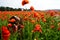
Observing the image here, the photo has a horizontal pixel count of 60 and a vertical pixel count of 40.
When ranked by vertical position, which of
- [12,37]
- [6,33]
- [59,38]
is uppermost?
[6,33]

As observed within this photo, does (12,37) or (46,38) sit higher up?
(12,37)

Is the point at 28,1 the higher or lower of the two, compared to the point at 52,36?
higher

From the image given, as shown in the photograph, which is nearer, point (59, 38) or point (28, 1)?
point (28, 1)

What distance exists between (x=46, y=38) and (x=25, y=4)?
84 cm

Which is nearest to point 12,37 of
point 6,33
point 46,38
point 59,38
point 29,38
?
point 29,38

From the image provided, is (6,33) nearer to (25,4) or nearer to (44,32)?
(25,4)

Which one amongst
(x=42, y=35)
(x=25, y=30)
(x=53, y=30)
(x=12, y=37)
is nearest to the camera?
(x=12, y=37)

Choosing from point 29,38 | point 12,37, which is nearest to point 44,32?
point 29,38

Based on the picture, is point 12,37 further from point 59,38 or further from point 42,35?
point 59,38

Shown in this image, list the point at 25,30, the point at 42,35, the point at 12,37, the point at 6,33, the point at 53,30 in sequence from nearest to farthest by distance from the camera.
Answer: the point at 6,33 < the point at 12,37 < the point at 25,30 < the point at 42,35 < the point at 53,30

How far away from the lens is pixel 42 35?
353 cm

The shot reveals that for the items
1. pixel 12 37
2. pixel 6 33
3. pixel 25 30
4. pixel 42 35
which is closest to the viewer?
pixel 6 33

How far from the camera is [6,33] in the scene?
4.38 feet

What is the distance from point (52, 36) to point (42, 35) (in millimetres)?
216
